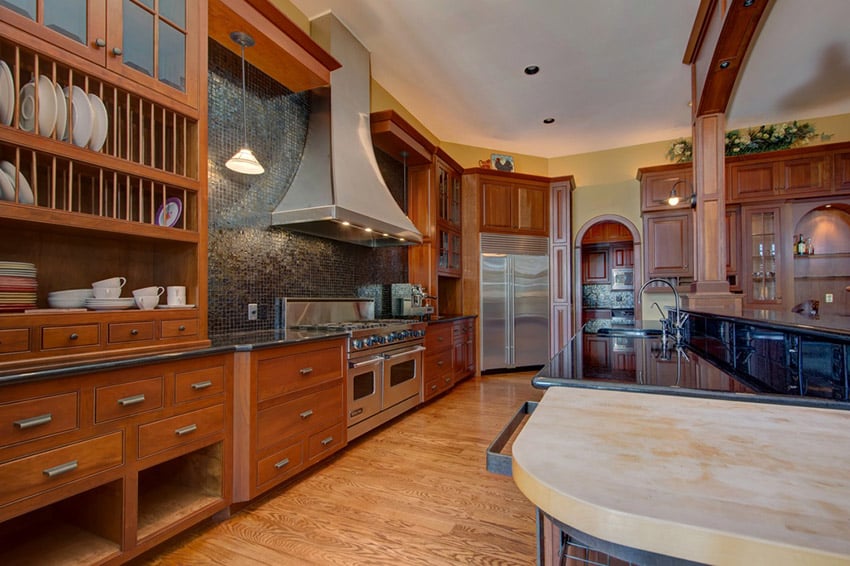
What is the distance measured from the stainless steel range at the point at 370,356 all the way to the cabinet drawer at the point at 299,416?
0.17 metres

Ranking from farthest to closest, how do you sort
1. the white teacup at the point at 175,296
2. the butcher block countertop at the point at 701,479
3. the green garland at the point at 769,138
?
1. the green garland at the point at 769,138
2. the white teacup at the point at 175,296
3. the butcher block countertop at the point at 701,479

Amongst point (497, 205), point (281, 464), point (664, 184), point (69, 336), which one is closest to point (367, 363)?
point (281, 464)

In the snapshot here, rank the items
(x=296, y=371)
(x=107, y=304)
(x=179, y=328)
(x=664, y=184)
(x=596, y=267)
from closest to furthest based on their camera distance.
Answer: (x=107, y=304) → (x=179, y=328) → (x=296, y=371) → (x=664, y=184) → (x=596, y=267)

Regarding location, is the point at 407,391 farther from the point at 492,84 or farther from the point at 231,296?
the point at 492,84

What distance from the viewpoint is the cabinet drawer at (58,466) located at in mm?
1251

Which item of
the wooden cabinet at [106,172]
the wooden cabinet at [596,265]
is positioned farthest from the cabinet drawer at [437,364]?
the wooden cabinet at [596,265]

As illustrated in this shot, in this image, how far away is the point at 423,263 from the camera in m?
4.76

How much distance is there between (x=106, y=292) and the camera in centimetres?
172

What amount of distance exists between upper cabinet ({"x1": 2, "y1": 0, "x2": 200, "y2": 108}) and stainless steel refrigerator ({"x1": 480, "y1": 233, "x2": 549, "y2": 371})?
4096mm

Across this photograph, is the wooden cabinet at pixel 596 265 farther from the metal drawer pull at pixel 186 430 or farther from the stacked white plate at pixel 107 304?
the stacked white plate at pixel 107 304

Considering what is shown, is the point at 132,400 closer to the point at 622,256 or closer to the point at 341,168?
the point at 341,168

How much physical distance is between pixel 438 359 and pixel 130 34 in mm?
3430

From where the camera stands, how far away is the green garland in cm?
505

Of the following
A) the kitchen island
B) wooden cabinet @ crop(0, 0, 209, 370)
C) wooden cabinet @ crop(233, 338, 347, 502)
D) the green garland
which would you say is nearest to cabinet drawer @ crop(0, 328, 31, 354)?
wooden cabinet @ crop(0, 0, 209, 370)
